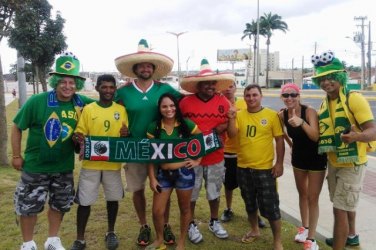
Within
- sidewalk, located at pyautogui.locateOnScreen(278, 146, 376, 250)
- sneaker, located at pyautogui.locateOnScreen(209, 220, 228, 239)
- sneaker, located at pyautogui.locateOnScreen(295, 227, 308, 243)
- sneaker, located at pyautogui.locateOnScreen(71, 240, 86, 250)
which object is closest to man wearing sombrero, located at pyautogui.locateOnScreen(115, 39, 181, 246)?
sneaker, located at pyautogui.locateOnScreen(209, 220, 228, 239)

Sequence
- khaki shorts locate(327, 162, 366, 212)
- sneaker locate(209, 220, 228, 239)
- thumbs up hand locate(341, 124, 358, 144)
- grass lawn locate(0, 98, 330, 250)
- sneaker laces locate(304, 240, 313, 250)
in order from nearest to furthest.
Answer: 1. thumbs up hand locate(341, 124, 358, 144)
2. khaki shorts locate(327, 162, 366, 212)
3. sneaker laces locate(304, 240, 313, 250)
4. grass lawn locate(0, 98, 330, 250)
5. sneaker locate(209, 220, 228, 239)

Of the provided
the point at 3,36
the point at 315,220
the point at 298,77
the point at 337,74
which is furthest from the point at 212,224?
the point at 298,77

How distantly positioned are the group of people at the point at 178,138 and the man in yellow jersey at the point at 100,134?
0.04ft

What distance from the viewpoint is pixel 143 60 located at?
14.1ft

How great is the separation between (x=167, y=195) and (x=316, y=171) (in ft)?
5.26

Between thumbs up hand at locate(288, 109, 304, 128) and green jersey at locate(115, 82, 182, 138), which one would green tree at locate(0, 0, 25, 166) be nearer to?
green jersey at locate(115, 82, 182, 138)

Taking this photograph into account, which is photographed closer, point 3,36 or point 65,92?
point 65,92

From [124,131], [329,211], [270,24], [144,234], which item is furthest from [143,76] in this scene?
[270,24]

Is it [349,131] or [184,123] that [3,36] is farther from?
[349,131]

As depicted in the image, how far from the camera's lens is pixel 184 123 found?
4.11 meters

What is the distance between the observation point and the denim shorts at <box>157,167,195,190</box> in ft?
13.2

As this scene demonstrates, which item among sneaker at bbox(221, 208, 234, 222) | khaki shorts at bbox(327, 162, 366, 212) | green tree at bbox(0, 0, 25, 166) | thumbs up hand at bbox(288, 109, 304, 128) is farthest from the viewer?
green tree at bbox(0, 0, 25, 166)

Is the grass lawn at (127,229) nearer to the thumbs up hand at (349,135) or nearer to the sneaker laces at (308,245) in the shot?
the sneaker laces at (308,245)

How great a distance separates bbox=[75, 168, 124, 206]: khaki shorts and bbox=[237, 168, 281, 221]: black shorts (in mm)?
1412
